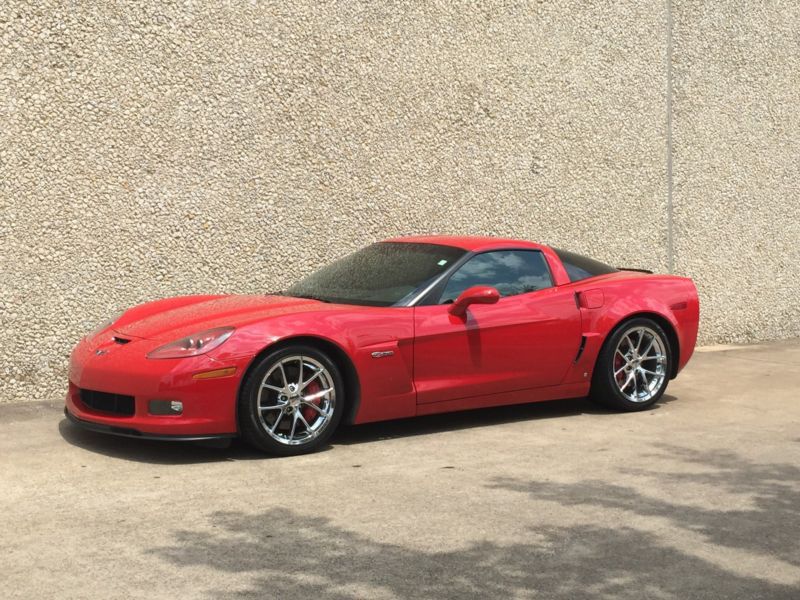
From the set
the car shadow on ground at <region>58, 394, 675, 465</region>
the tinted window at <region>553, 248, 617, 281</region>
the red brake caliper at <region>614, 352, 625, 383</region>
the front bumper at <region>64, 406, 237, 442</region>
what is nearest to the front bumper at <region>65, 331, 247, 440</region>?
the front bumper at <region>64, 406, 237, 442</region>

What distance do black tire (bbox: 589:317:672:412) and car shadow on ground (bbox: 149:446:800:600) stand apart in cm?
229

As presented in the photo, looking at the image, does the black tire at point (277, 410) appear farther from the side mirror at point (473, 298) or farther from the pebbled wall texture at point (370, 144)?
the pebbled wall texture at point (370, 144)

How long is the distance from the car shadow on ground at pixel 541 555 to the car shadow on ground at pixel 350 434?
129cm

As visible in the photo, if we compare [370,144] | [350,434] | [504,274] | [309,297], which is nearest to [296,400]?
[350,434]

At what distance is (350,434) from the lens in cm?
700

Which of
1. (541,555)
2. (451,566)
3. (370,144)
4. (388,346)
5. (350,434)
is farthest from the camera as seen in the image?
(370,144)

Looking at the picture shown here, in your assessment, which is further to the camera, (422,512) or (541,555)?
(422,512)

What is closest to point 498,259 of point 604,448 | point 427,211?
point 604,448

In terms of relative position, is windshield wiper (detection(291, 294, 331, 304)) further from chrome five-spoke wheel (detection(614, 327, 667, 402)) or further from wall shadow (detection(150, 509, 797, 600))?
wall shadow (detection(150, 509, 797, 600))

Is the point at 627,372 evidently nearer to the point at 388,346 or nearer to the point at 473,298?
the point at 473,298

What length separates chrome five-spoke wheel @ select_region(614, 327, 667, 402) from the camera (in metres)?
7.79

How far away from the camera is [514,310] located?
23.6 ft

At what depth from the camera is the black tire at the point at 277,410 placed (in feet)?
20.2

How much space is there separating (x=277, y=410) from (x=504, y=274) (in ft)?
6.27
